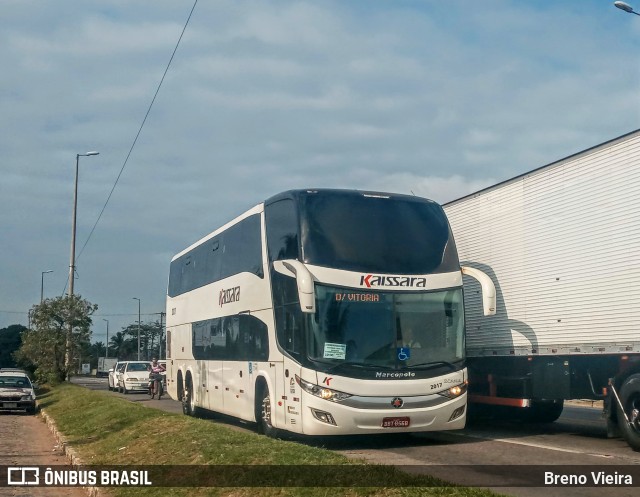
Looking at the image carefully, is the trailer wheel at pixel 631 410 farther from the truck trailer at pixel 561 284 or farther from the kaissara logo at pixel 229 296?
the kaissara logo at pixel 229 296

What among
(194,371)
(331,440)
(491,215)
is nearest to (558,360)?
(491,215)

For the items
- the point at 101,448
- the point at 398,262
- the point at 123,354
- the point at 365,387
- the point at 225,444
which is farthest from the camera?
the point at 123,354

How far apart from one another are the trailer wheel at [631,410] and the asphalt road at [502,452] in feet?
0.84

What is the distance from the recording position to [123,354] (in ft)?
459

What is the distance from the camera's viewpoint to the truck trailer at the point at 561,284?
41.9 ft

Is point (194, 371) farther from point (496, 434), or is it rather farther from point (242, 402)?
point (496, 434)

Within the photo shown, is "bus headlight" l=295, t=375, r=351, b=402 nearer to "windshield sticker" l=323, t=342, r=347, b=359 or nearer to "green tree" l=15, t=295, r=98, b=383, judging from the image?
"windshield sticker" l=323, t=342, r=347, b=359

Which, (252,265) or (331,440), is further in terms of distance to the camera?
(252,265)

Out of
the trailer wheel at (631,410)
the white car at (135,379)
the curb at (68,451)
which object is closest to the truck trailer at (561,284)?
the trailer wheel at (631,410)

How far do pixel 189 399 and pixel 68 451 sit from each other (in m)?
7.36

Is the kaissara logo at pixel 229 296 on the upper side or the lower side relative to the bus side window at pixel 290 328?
upper

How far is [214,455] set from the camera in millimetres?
11328

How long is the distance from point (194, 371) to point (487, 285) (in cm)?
982

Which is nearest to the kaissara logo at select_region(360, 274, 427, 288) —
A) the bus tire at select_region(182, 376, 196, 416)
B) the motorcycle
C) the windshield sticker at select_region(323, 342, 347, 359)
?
the windshield sticker at select_region(323, 342, 347, 359)
